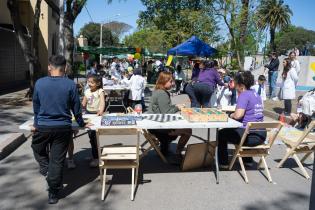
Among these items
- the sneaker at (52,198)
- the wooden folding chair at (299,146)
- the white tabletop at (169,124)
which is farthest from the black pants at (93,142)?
the wooden folding chair at (299,146)

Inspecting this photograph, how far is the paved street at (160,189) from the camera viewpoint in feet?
15.0

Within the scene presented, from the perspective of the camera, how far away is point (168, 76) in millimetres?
6066

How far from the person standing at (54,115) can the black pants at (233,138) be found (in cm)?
242

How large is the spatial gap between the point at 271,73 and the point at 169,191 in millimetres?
11903

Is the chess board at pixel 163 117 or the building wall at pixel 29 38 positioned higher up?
the building wall at pixel 29 38

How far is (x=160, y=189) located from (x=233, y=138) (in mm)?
1430

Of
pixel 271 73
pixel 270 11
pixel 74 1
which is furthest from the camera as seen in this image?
pixel 270 11

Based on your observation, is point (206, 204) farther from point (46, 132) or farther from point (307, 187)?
point (46, 132)

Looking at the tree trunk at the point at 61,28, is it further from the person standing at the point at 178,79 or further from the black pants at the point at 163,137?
the black pants at the point at 163,137

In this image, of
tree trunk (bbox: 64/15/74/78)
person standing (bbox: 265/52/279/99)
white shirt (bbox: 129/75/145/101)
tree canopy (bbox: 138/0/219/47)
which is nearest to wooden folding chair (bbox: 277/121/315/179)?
white shirt (bbox: 129/75/145/101)

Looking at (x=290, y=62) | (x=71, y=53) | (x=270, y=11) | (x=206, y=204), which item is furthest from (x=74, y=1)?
(x=270, y=11)

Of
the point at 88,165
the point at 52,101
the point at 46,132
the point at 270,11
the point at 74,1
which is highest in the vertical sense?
the point at 270,11

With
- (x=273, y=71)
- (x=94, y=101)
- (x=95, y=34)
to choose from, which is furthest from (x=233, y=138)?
(x=95, y=34)

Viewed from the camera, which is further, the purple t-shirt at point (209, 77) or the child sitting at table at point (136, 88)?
the child sitting at table at point (136, 88)
